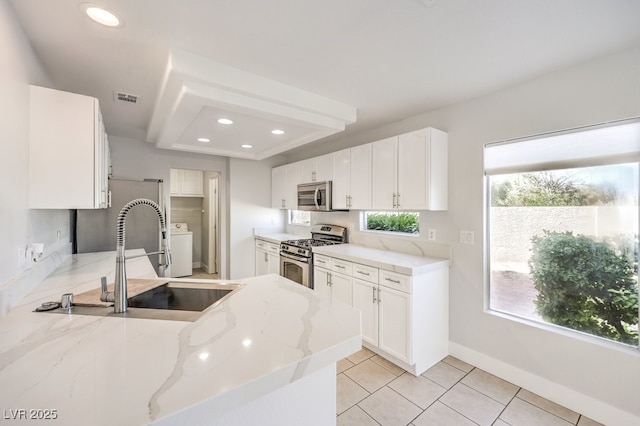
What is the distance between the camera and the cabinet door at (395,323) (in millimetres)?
2338

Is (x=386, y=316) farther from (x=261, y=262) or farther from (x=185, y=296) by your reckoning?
(x=261, y=262)

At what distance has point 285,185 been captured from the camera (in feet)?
15.3

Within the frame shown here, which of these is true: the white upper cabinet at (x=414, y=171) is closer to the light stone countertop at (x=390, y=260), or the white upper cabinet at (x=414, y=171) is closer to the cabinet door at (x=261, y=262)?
the light stone countertop at (x=390, y=260)

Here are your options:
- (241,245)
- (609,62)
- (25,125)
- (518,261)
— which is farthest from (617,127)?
(241,245)

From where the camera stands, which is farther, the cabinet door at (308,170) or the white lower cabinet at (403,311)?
the cabinet door at (308,170)

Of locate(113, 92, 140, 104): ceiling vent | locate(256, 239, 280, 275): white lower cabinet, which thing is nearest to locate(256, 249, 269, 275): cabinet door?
locate(256, 239, 280, 275): white lower cabinet

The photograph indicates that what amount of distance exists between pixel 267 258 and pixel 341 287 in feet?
6.29

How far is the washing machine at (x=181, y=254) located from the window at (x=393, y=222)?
381 cm

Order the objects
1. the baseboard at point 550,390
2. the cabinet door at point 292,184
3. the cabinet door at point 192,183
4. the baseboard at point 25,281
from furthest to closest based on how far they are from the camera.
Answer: the cabinet door at point 192,183
the cabinet door at point 292,184
the baseboard at point 550,390
the baseboard at point 25,281

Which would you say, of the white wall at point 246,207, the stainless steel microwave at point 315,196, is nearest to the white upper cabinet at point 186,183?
the white wall at point 246,207

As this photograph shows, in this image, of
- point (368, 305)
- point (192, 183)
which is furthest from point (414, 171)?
point (192, 183)

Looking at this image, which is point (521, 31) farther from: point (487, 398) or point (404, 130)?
point (487, 398)

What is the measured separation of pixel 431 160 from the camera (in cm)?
257

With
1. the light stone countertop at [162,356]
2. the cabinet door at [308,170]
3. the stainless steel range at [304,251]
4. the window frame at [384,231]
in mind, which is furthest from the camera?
the cabinet door at [308,170]
